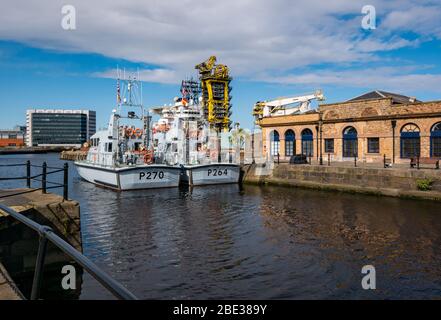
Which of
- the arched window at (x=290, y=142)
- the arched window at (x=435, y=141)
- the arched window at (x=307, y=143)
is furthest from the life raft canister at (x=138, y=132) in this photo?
the arched window at (x=435, y=141)

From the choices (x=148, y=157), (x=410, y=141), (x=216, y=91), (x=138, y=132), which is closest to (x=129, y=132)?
(x=138, y=132)

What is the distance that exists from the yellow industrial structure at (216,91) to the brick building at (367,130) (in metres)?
42.2

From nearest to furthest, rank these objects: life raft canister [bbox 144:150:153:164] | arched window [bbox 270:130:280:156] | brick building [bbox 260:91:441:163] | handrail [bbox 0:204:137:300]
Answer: handrail [bbox 0:204:137:300], brick building [bbox 260:91:441:163], life raft canister [bbox 144:150:153:164], arched window [bbox 270:130:280:156]

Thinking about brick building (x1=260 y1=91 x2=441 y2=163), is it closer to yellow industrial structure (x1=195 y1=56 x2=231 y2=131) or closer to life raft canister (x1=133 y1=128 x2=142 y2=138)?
life raft canister (x1=133 y1=128 x2=142 y2=138)

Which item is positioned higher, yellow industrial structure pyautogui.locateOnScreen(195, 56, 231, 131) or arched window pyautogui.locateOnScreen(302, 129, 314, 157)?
yellow industrial structure pyautogui.locateOnScreen(195, 56, 231, 131)

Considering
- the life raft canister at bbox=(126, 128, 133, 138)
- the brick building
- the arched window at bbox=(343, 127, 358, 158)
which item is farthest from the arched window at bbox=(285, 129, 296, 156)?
the life raft canister at bbox=(126, 128, 133, 138)

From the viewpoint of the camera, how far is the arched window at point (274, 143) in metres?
37.8

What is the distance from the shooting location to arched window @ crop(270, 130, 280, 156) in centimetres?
3775

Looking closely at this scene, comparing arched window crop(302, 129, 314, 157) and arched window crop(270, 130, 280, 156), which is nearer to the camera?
arched window crop(302, 129, 314, 157)

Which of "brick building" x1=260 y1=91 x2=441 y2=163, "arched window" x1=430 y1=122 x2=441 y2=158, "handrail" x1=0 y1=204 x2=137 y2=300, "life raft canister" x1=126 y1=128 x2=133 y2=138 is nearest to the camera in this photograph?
"handrail" x1=0 y1=204 x2=137 y2=300

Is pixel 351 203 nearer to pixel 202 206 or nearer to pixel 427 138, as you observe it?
pixel 202 206

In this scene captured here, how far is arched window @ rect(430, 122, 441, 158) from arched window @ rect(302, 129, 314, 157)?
9938mm

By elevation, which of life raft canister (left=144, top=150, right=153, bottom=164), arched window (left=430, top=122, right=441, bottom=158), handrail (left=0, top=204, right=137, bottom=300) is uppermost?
arched window (left=430, top=122, right=441, bottom=158)
